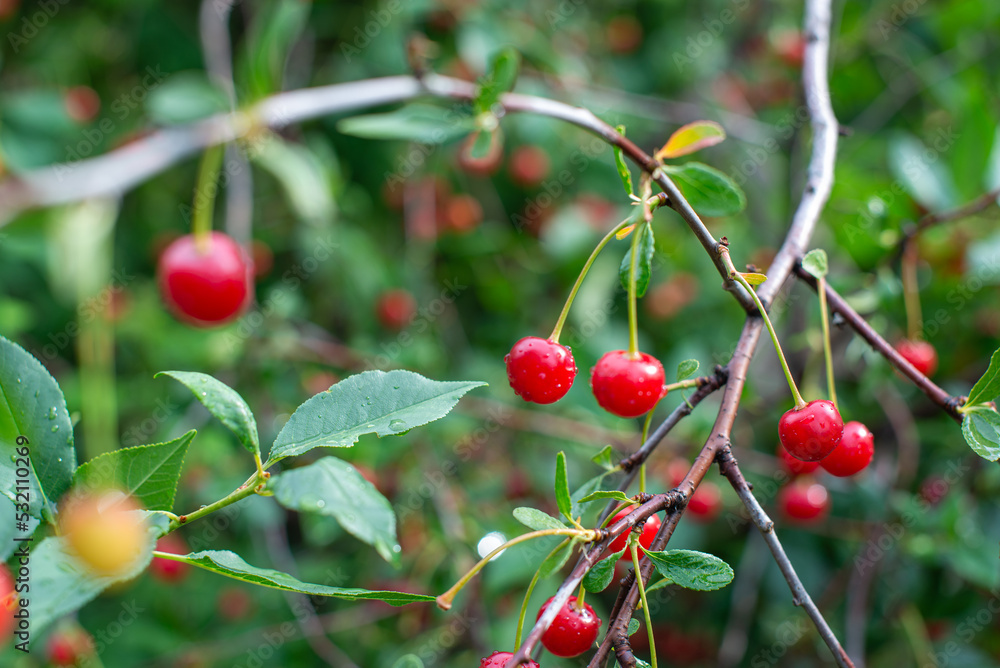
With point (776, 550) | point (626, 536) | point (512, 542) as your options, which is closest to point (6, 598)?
point (512, 542)

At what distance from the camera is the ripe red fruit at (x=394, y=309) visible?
1989mm

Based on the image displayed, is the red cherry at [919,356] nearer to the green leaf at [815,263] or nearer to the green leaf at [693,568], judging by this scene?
the green leaf at [815,263]

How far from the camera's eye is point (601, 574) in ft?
1.84

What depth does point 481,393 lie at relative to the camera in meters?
1.79

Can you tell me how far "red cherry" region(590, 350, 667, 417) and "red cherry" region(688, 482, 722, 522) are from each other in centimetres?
81

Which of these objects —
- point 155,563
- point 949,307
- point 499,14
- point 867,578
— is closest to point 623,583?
point 867,578

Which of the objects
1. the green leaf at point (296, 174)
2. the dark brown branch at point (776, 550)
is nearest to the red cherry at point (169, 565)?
the green leaf at point (296, 174)

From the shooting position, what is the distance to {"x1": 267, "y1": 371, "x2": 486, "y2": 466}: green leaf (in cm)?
55

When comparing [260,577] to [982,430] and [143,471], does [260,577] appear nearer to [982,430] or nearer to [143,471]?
[143,471]

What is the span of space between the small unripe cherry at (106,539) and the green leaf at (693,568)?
0.37 meters

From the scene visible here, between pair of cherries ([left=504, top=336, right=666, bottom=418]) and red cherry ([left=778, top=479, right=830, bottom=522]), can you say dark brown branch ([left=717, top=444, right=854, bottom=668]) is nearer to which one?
pair of cherries ([left=504, top=336, right=666, bottom=418])

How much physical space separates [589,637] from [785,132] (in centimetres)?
159

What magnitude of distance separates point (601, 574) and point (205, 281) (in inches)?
43.0

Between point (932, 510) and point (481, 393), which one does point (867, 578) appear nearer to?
point (932, 510)
